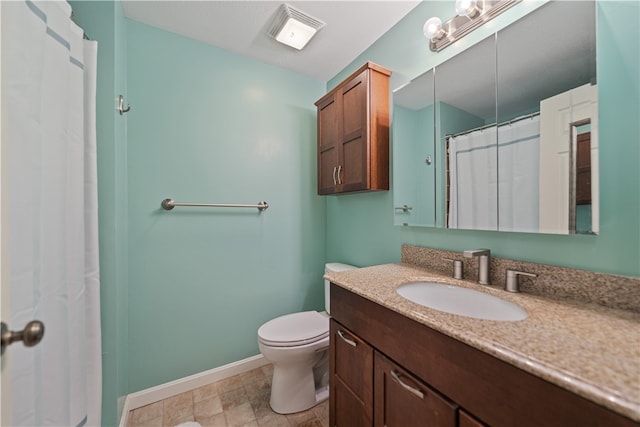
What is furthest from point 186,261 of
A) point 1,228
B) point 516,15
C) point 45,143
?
point 516,15

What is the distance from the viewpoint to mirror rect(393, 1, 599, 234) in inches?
32.2

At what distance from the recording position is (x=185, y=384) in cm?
161

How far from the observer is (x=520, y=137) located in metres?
0.97

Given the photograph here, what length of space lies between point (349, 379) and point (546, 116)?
51.5 inches

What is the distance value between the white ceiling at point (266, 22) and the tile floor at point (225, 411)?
240 cm

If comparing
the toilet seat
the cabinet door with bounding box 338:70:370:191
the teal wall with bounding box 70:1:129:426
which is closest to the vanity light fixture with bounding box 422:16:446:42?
the cabinet door with bounding box 338:70:370:191

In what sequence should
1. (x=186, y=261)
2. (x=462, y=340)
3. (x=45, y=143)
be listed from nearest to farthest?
(x=462, y=340) → (x=45, y=143) → (x=186, y=261)

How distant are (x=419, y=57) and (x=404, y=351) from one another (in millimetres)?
1521

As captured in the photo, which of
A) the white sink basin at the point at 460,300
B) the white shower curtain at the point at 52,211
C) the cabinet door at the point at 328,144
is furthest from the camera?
the cabinet door at the point at 328,144

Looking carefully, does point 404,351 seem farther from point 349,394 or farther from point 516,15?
point 516,15

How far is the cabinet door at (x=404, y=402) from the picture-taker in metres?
0.67

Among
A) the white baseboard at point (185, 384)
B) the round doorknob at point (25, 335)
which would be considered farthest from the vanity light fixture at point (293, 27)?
the white baseboard at point (185, 384)

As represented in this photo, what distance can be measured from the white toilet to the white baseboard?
0.42 m

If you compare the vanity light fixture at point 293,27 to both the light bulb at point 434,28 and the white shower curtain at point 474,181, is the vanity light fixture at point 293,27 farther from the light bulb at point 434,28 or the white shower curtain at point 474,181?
the white shower curtain at point 474,181
